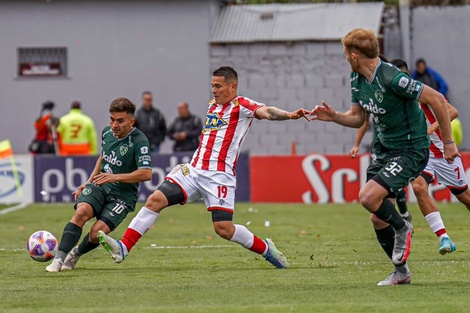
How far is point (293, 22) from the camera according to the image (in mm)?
28578

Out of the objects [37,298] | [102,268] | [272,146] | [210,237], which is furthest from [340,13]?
[37,298]

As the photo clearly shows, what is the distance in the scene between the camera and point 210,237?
15719 mm

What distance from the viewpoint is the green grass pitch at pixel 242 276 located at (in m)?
8.61

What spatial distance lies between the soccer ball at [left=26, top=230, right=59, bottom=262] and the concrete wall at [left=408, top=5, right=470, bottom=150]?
18045 mm

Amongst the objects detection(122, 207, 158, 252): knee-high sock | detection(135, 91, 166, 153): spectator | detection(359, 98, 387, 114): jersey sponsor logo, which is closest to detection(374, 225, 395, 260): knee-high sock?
detection(359, 98, 387, 114): jersey sponsor logo

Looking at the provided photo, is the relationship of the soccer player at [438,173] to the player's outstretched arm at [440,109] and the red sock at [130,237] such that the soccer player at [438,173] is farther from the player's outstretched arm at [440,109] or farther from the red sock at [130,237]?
the red sock at [130,237]

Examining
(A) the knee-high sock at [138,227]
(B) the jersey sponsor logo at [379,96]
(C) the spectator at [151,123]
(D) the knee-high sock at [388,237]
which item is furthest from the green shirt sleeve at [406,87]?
(C) the spectator at [151,123]

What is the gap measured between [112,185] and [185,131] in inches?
497

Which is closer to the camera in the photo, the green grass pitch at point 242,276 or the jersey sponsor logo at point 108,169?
the green grass pitch at point 242,276

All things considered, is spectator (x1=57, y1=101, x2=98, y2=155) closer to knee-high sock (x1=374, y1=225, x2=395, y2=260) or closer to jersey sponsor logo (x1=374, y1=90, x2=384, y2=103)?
knee-high sock (x1=374, y1=225, x2=395, y2=260)

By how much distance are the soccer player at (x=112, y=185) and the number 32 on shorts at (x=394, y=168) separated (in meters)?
2.64

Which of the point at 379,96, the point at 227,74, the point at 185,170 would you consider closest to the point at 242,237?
the point at 185,170

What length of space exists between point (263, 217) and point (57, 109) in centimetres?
1116

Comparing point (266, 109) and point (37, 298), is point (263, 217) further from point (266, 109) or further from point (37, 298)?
point (37, 298)
